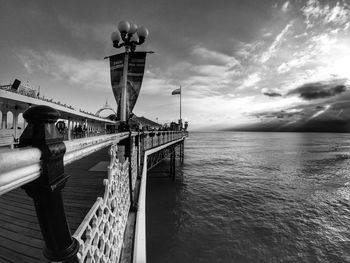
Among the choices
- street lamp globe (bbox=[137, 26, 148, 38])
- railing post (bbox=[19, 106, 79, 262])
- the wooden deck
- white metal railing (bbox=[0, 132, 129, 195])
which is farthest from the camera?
street lamp globe (bbox=[137, 26, 148, 38])

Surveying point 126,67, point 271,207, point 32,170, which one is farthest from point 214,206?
point 32,170

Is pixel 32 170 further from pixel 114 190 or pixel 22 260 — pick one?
pixel 22 260

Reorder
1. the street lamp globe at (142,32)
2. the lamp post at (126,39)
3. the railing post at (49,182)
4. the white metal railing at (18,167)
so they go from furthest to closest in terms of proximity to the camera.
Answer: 1. the street lamp globe at (142,32)
2. the lamp post at (126,39)
3. the railing post at (49,182)
4. the white metal railing at (18,167)

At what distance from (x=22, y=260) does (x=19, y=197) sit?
274cm

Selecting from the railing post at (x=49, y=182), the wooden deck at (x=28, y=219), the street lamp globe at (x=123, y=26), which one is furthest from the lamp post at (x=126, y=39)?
the railing post at (x=49, y=182)

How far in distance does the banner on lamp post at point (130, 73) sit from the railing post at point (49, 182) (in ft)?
22.5

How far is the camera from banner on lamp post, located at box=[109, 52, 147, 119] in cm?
771

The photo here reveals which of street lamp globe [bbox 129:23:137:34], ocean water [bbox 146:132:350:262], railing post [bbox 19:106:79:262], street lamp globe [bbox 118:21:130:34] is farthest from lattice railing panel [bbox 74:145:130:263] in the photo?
street lamp globe [bbox 129:23:137:34]

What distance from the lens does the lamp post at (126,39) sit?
713 centimetres

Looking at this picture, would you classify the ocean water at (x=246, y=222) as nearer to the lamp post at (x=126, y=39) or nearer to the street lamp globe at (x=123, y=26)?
the lamp post at (x=126, y=39)

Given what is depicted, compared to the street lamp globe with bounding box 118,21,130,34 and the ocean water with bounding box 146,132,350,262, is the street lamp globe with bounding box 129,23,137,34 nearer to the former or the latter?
the street lamp globe with bounding box 118,21,130,34

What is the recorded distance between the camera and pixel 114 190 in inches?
109

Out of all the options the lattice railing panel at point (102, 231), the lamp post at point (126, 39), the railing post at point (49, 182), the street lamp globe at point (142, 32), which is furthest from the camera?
the street lamp globe at point (142, 32)

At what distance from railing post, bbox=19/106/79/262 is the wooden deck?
2564mm
